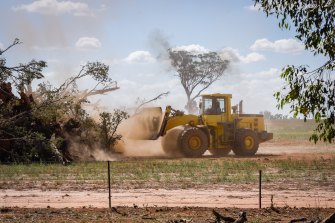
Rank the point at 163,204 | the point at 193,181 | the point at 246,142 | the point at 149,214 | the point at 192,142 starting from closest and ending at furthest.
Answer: the point at 149,214 < the point at 163,204 < the point at 193,181 < the point at 192,142 < the point at 246,142

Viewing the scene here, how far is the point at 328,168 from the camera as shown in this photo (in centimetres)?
2086

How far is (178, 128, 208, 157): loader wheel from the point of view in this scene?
93.0 feet

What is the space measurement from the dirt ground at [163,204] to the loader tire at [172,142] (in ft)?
41.3

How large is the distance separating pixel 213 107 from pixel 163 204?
661 inches

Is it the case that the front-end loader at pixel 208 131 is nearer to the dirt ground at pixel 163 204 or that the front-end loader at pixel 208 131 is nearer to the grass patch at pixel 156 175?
the grass patch at pixel 156 175

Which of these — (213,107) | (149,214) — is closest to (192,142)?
(213,107)

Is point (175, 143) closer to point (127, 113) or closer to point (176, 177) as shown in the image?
point (127, 113)


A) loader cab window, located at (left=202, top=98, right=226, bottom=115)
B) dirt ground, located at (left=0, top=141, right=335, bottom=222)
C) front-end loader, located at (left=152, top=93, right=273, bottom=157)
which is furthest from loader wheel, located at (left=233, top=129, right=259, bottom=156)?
dirt ground, located at (left=0, top=141, right=335, bottom=222)

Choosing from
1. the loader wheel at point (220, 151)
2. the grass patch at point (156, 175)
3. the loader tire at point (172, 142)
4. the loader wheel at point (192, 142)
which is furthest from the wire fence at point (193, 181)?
the loader wheel at point (220, 151)

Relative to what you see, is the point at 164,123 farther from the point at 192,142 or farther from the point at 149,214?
the point at 149,214

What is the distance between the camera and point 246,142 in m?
30.4

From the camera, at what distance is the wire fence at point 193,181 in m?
14.2

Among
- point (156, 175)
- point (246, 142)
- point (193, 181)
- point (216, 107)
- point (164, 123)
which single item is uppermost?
point (216, 107)

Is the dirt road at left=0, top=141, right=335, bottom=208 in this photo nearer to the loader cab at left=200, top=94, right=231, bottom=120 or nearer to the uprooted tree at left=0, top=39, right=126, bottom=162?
the uprooted tree at left=0, top=39, right=126, bottom=162
